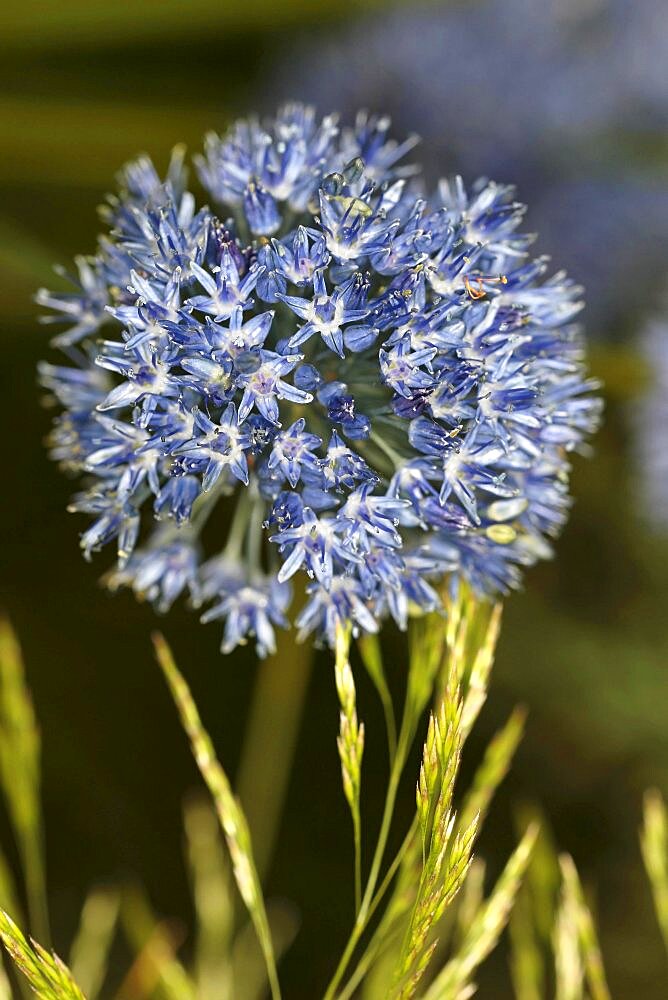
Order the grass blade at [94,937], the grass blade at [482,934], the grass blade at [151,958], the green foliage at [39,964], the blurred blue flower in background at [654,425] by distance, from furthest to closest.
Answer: the blurred blue flower in background at [654,425]
the grass blade at [94,937]
the grass blade at [151,958]
the grass blade at [482,934]
the green foliage at [39,964]

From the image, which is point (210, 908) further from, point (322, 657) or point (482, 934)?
point (482, 934)

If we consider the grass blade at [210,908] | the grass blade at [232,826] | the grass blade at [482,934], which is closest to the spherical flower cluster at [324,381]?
the grass blade at [232,826]

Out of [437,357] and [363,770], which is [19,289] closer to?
[437,357]

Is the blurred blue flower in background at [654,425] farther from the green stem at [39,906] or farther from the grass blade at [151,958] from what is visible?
the green stem at [39,906]

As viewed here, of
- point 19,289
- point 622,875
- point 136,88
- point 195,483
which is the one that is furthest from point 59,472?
point 622,875

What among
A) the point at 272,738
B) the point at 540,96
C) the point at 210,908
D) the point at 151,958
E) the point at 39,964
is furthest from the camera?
the point at 272,738

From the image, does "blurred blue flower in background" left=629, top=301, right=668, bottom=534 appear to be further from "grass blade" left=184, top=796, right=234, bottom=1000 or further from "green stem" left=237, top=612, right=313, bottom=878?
"grass blade" left=184, top=796, right=234, bottom=1000

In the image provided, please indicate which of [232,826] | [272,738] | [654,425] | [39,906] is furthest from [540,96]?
[39,906]
